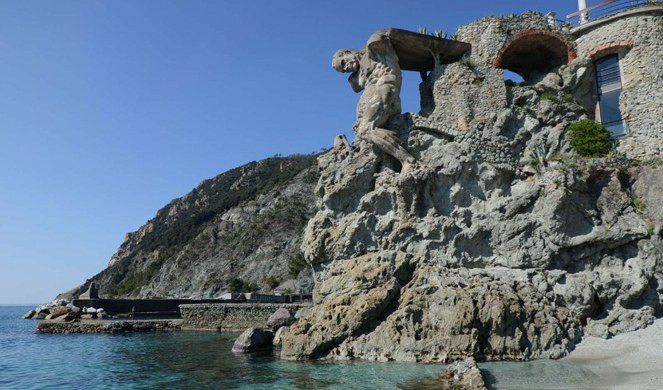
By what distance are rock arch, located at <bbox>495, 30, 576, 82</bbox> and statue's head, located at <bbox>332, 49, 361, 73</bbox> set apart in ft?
24.4

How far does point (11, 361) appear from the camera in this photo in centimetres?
2119

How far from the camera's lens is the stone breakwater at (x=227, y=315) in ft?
101

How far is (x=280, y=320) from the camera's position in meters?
27.1

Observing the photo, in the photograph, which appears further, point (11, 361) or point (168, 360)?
point (11, 361)

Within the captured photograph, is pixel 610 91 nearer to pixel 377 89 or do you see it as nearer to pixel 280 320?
pixel 377 89

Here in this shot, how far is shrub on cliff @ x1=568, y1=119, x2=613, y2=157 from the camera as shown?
21797 mm

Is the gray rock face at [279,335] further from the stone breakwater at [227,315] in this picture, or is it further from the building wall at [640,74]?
the building wall at [640,74]

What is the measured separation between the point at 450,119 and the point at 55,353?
2327 cm

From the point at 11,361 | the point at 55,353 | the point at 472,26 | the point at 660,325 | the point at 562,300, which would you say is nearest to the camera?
the point at 660,325

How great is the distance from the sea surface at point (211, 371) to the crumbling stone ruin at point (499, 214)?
5.07 ft

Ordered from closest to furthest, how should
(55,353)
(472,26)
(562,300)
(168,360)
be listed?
(562,300) < (168,360) < (55,353) < (472,26)

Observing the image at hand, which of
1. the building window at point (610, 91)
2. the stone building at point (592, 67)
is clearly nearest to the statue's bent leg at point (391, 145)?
the stone building at point (592, 67)


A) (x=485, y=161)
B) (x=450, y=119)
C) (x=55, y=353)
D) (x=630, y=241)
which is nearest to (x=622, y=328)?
(x=630, y=241)

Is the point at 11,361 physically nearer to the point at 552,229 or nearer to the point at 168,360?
the point at 168,360
